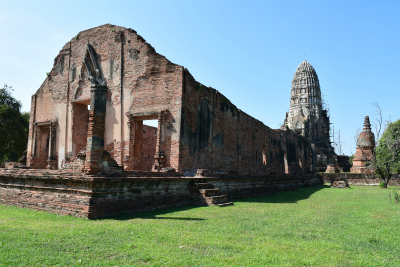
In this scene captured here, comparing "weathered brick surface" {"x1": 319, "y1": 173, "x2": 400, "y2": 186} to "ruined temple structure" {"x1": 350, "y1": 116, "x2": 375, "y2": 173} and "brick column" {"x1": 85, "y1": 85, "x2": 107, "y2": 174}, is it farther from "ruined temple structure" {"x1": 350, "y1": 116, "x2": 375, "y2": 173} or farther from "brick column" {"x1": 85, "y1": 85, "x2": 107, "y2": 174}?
"brick column" {"x1": 85, "y1": 85, "x2": 107, "y2": 174}

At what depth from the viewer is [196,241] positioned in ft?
14.7

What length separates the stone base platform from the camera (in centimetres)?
652

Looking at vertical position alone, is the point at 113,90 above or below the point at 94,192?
above

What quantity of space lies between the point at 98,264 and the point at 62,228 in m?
2.10

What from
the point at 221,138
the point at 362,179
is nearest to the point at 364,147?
the point at 362,179

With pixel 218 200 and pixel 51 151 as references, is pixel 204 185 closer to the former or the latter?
pixel 218 200

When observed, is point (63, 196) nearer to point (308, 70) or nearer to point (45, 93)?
point (45, 93)

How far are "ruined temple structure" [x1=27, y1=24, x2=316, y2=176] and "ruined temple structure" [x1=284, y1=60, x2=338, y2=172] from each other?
101ft

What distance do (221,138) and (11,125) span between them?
16.1 metres

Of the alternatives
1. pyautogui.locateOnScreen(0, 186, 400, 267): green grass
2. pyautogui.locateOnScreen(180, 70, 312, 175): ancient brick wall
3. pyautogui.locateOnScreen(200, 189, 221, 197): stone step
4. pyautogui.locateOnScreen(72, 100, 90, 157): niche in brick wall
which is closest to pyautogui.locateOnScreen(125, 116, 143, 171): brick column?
pyautogui.locateOnScreen(180, 70, 312, 175): ancient brick wall

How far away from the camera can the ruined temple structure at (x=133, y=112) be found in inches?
448

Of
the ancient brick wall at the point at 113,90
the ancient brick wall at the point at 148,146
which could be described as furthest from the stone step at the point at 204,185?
the ancient brick wall at the point at 148,146

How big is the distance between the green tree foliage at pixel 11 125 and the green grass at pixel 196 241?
17.7 meters

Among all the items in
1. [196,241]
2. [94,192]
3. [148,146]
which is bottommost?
[196,241]
